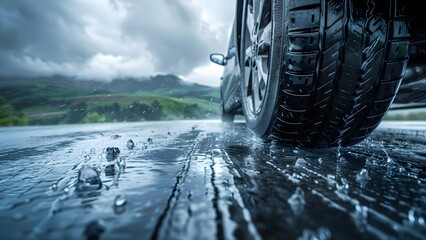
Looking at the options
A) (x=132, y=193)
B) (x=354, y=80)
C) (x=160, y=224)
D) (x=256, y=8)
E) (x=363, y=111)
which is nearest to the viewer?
(x=160, y=224)

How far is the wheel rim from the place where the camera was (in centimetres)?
166

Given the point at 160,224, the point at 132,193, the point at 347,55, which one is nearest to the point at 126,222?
the point at 160,224

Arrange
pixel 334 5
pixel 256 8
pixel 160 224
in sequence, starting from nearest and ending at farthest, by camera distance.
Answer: pixel 160 224 → pixel 334 5 → pixel 256 8

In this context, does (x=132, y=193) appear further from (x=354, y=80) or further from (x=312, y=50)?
(x=354, y=80)


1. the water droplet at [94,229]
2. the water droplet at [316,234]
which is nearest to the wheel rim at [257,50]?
the water droplet at [316,234]

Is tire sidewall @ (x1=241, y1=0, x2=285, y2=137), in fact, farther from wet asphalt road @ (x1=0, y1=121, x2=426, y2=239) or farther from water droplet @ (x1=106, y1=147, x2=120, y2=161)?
water droplet @ (x1=106, y1=147, x2=120, y2=161)

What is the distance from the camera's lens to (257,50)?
179 cm

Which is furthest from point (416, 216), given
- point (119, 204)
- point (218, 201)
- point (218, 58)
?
point (218, 58)

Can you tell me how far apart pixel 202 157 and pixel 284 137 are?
53 centimetres

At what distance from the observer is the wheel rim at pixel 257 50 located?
5.43 ft

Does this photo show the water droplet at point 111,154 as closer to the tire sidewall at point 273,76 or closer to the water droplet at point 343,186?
the tire sidewall at point 273,76

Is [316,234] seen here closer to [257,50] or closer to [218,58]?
[257,50]

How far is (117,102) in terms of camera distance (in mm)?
29797

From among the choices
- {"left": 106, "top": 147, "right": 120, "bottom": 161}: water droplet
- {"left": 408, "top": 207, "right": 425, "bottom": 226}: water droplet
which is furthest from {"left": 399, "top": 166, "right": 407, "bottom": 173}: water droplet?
{"left": 106, "top": 147, "right": 120, "bottom": 161}: water droplet
